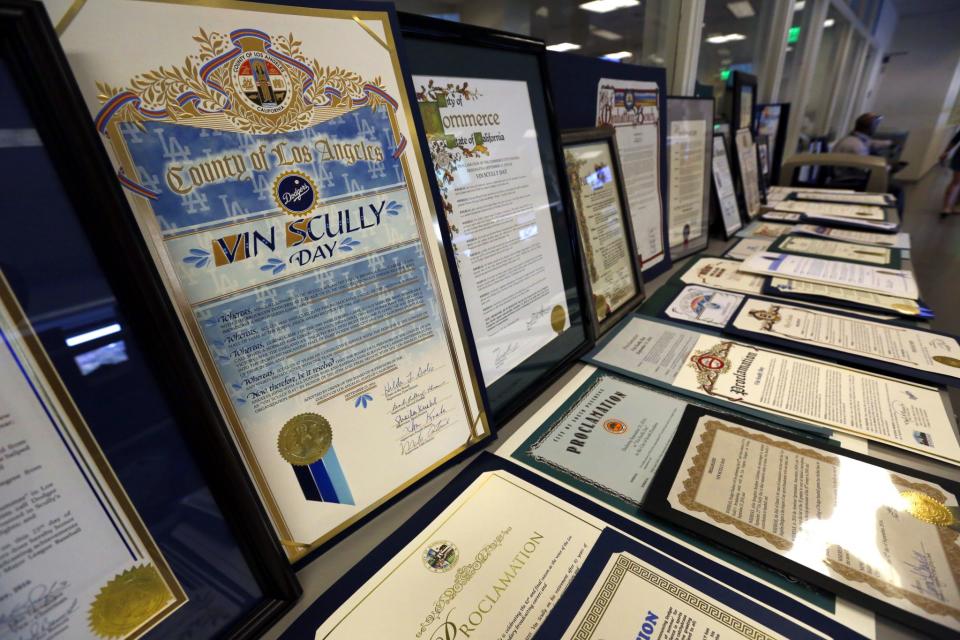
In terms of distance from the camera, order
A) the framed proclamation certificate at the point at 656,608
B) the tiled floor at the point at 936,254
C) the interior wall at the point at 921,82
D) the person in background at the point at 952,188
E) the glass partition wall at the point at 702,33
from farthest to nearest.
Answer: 1. the interior wall at the point at 921,82
2. the person in background at the point at 952,188
3. the tiled floor at the point at 936,254
4. the glass partition wall at the point at 702,33
5. the framed proclamation certificate at the point at 656,608

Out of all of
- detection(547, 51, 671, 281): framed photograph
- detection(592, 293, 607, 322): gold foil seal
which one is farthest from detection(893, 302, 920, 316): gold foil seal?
detection(592, 293, 607, 322): gold foil seal

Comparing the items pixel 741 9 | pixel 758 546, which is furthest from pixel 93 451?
pixel 741 9

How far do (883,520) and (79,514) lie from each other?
73 centimetres

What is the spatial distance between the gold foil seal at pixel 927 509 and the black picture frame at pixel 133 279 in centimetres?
65

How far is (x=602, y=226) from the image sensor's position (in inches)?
33.1

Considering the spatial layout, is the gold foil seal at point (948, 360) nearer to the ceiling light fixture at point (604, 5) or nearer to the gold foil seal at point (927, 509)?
the gold foil seal at point (927, 509)

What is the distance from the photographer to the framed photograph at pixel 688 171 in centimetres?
119

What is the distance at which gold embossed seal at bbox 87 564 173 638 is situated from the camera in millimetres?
296

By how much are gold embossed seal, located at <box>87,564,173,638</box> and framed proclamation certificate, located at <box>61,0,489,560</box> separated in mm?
93

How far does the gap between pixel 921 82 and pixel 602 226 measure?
8189mm

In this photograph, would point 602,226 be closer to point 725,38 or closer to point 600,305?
point 600,305
